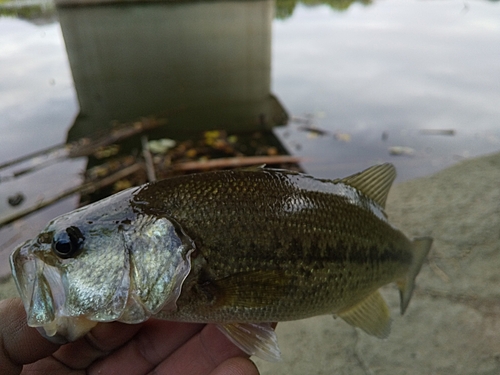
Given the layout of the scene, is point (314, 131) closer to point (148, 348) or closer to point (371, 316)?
point (371, 316)

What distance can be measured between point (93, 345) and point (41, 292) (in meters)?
0.54

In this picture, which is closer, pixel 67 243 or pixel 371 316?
pixel 67 243

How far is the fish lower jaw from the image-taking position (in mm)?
1334

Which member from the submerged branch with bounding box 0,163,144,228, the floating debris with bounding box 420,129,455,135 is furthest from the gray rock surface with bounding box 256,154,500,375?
the submerged branch with bounding box 0,163,144,228

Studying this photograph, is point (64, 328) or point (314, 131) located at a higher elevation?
point (64, 328)

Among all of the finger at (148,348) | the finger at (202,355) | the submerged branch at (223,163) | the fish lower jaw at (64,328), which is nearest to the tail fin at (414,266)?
the finger at (202,355)

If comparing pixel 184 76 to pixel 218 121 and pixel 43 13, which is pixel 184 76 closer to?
pixel 218 121

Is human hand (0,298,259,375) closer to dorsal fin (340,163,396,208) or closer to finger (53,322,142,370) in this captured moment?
finger (53,322,142,370)

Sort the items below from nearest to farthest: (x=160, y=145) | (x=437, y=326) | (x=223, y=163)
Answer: (x=437, y=326), (x=223, y=163), (x=160, y=145)

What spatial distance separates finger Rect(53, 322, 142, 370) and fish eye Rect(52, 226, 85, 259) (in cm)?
52

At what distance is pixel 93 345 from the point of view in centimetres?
171

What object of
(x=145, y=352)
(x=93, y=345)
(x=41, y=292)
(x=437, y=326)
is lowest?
(x=437, y=326)

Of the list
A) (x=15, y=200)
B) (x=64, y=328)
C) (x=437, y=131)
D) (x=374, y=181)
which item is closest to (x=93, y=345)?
(x=64, y=328)

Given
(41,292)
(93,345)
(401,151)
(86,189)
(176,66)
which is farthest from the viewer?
(176,66)
